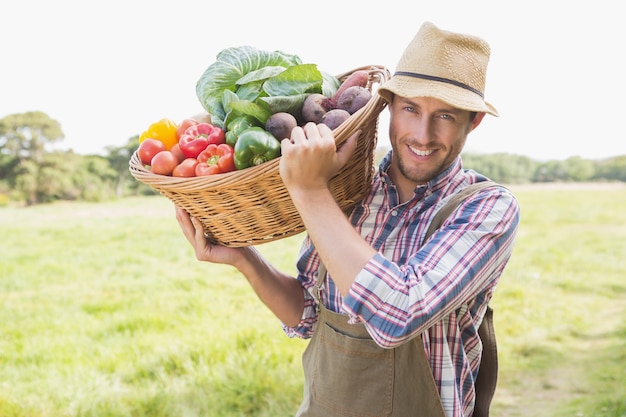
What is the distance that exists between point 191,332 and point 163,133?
3302 millimetres

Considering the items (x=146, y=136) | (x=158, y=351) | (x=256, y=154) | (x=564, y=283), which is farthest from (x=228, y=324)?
(x=564, y=283)

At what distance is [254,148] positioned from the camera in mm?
1467

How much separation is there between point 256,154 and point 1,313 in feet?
16.5

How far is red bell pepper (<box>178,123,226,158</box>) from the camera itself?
1630 mm

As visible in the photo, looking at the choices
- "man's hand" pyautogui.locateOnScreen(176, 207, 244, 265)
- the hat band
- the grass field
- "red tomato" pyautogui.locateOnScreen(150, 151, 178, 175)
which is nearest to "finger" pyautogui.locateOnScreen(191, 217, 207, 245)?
"man's hand" pyautogui.locateOnScreen(176, 207, 244, 265)

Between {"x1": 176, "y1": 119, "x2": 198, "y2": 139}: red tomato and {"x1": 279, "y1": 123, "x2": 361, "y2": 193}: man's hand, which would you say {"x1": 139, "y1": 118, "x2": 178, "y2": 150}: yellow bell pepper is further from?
{"x1": 279, "y1": 123, "x2": 361, "y2": 193}: man's hand

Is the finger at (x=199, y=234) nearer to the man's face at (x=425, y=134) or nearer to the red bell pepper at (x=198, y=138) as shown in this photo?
the red bell pepper at (x=198, y=138)

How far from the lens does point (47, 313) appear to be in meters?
5.53

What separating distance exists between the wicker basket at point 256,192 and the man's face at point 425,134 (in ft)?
0.24

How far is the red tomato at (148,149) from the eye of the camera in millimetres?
1704

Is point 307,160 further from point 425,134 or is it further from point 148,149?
point 148,149

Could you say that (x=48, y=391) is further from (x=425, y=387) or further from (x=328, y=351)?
(x=425, y=387)

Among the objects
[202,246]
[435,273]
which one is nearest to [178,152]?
[202,246]

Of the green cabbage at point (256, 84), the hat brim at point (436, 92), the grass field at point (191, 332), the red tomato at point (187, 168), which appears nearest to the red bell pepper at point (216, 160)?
the red tomato at point (187, 168)
